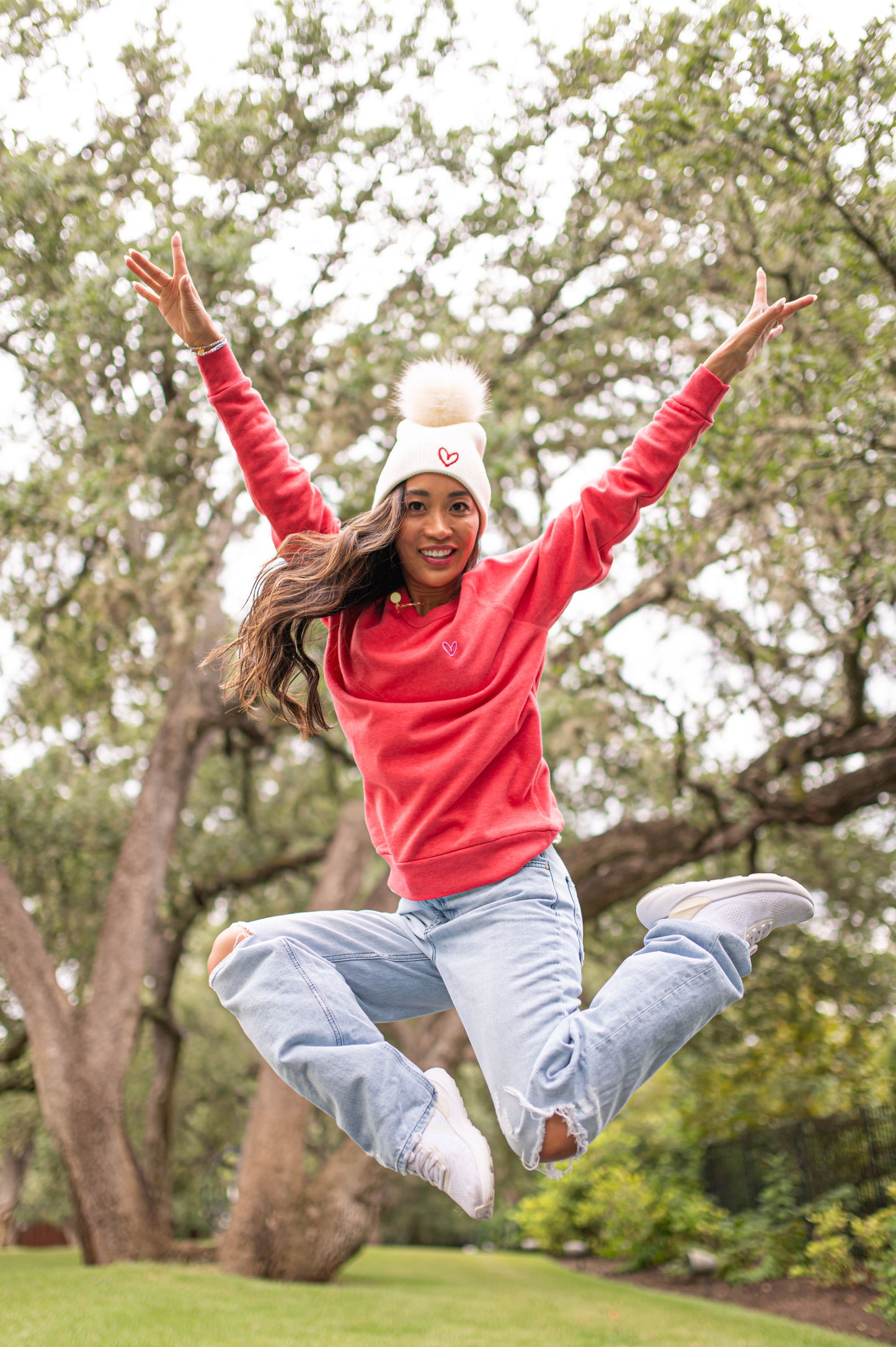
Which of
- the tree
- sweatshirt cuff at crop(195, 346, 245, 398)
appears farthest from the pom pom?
the tree

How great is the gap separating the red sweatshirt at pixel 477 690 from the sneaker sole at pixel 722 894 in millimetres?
329

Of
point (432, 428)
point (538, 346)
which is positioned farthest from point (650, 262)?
point (432, 428)

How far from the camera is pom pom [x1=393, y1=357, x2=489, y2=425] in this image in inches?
122

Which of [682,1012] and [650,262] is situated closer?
[682,1012]

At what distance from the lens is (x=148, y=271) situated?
3.02 m

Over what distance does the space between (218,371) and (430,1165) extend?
2.21 m

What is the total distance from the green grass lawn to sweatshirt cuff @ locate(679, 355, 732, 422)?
6392mm

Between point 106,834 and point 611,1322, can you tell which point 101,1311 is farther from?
point 106,834

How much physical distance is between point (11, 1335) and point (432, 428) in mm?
6312

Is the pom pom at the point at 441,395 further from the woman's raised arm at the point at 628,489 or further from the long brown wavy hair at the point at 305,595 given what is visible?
the woman's raised arm at the point at 628,489

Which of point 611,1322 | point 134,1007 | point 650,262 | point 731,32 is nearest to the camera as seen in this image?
point 731,32

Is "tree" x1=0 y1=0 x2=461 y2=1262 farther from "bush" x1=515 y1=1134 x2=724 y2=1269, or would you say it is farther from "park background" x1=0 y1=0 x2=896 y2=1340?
"bush" x1=515 y1=1134 x2=724 y2=1269

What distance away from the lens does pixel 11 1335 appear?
629 centimetres

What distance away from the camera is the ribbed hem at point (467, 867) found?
8.45ft
